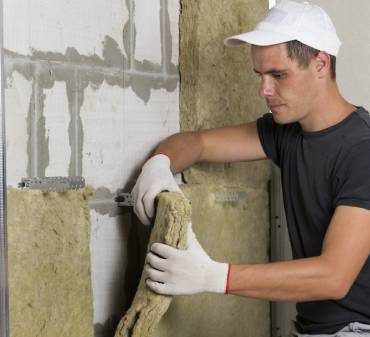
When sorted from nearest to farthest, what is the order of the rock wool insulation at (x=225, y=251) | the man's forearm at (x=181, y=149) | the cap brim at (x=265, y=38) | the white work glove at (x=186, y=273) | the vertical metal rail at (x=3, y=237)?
1. the vertical metal rail at (x=3, y=237)
2. the white work glove at (x=186, y=273)
3. the cap brim at (x=265, y=38)
4. the man's forearm at (x=181, y=149)
5. the rock wool insulation at (x=225, y=251)

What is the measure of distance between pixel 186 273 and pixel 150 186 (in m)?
0.34

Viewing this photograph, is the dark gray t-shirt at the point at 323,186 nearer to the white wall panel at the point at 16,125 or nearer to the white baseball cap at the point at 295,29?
the white baseball cap at the point at 295,29

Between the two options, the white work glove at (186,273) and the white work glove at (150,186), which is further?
the white work glove at (150,186)

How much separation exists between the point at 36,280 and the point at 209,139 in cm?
84

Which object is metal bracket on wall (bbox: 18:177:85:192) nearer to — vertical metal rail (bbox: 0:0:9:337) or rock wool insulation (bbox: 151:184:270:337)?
vertical metal rail (bbox: 0:0:9:337)

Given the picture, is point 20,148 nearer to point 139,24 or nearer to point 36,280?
point 36,280

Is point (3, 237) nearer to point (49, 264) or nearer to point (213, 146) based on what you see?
point (49, 264)

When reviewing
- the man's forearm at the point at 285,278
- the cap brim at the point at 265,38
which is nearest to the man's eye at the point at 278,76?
the cap brim at the point at 265,38

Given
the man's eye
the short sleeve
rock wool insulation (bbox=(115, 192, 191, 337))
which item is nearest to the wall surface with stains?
rock wool insulation (bbox=(115, 192, 191, 337))

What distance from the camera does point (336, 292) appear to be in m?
1.90

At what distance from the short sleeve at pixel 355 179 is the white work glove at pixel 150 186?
0.52m

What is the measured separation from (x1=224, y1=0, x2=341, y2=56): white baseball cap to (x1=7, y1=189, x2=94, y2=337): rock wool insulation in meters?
0.74

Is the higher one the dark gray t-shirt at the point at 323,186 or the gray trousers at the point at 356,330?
the dark gray t-shirt at the point at 323,186

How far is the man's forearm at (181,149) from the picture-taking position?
2.31 meters
